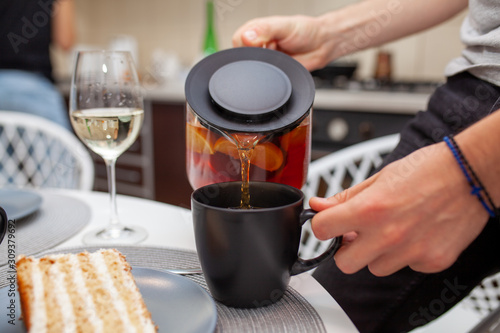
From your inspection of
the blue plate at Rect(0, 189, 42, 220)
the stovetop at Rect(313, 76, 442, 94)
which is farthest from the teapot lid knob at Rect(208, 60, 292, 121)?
the stovetop at Rect(313, 76, 442, 94)

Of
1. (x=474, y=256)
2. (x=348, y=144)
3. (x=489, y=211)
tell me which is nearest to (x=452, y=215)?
(x=489, y=211)

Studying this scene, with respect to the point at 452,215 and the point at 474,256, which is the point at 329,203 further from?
the point at 474,256

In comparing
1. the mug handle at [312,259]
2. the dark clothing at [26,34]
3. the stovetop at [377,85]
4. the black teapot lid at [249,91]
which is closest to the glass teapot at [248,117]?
the black teapot lid at [249,91]

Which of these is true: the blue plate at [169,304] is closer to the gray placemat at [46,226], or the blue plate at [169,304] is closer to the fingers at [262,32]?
the gray placemat at [46,226]

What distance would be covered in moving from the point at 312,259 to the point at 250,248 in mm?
67

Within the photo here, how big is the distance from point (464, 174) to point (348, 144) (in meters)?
1.21

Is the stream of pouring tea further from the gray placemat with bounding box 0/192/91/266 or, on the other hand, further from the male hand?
the gray placemat with bounding box 0/192/91/266

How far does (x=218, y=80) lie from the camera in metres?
0.51

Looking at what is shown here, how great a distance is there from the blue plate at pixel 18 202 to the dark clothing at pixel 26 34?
1129 mm

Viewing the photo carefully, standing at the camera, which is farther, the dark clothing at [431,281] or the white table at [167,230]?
the dark clothing at [431,281]

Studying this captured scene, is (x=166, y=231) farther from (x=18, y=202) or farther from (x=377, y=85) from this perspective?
(x=377, y=85)

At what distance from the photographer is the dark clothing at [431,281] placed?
611 millimetres

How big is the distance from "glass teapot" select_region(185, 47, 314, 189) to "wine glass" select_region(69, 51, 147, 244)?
0.11 m

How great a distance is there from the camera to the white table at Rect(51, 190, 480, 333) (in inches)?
18.4
